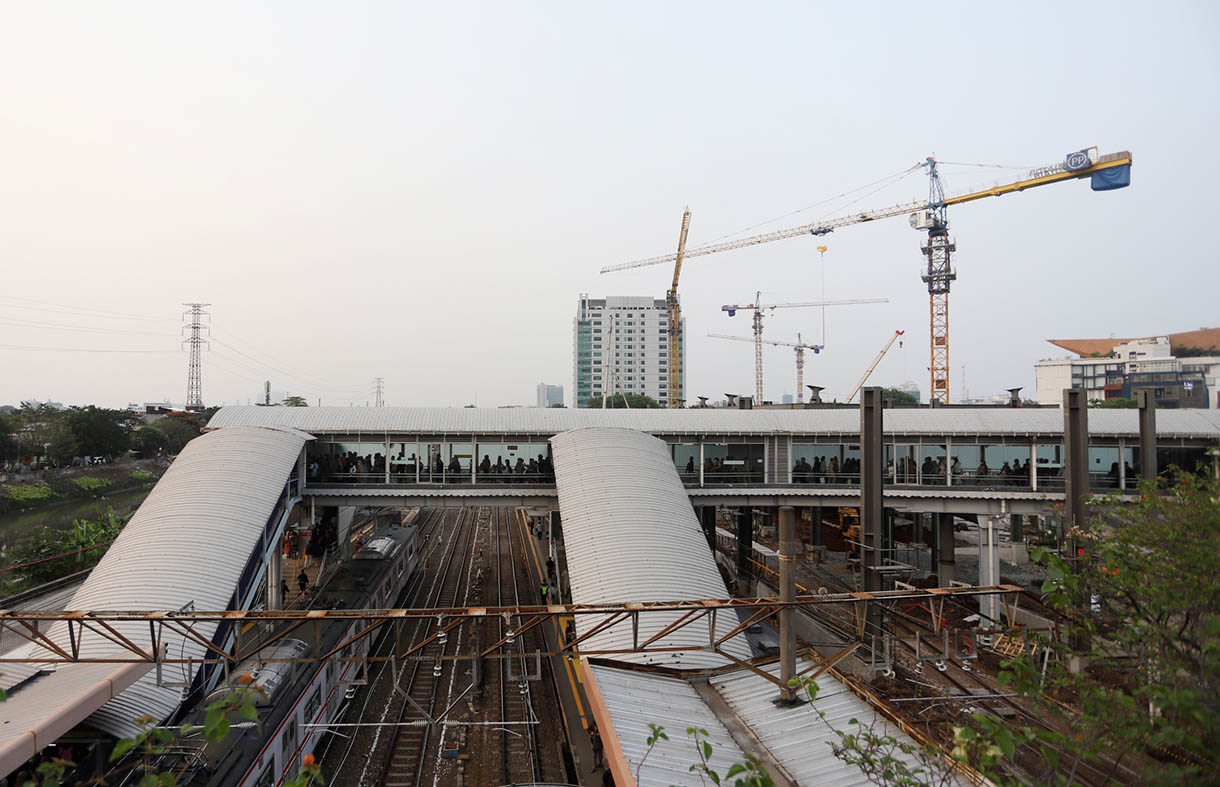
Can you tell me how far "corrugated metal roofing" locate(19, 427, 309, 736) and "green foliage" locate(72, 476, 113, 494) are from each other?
130ft

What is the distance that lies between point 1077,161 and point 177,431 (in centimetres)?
9417

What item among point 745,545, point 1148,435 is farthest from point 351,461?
point 1148,435

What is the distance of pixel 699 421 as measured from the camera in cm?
2731

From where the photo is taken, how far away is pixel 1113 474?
88.0ft

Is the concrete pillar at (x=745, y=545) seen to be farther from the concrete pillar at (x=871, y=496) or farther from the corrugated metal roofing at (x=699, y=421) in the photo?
the concrete pillar at (x=871, y=496)

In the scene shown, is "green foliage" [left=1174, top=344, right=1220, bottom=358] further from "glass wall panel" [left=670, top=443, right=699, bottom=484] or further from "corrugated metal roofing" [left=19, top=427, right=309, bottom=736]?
"corrugated metal roofing" [left=19, top=427, right=309, bottom=736]

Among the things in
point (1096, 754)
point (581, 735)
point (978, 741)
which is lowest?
point (581, 735)

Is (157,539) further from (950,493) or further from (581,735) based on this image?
(950,493)

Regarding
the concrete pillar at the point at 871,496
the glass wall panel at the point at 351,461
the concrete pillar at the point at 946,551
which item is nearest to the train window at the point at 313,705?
the glass wall panel at the point at 351,461

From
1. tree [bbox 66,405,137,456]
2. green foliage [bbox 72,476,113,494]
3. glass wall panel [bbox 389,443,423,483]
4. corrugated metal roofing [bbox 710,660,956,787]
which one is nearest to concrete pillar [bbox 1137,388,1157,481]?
corrugated metal roofing [bbox 710,660,956,787]

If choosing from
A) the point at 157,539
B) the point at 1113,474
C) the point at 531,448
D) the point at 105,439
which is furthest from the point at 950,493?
the point at 105,439

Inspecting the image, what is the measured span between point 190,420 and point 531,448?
65.2 meters

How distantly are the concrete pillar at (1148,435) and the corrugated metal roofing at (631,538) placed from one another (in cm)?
1635

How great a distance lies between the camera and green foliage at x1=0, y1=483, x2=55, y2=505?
144ft
